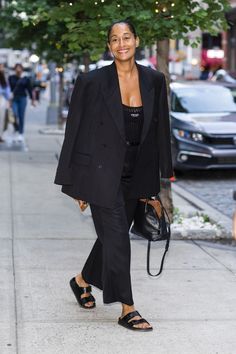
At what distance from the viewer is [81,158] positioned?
5547 mm

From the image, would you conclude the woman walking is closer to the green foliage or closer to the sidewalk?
the sidewalk

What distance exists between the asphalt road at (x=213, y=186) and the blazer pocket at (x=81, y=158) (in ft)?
16.9

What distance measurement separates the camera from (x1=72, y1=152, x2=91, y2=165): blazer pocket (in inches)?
217

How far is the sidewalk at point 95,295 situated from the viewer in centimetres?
528

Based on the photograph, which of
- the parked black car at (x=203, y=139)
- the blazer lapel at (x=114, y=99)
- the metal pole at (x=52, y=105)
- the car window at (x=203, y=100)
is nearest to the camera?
the blazer lapel at (x=114, y=99)

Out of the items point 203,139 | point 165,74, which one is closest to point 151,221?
point 165,74

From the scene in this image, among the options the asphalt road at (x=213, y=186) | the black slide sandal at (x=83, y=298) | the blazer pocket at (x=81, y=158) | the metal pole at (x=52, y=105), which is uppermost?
the blazer pocket at (x=81, y=158)

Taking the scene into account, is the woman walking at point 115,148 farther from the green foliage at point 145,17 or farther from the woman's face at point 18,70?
the woman's face at point 18,70

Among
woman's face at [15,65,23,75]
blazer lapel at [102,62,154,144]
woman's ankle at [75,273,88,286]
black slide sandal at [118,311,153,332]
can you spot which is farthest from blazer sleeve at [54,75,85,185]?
woman's face at [15,65,23,75]

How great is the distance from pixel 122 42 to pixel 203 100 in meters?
10.0

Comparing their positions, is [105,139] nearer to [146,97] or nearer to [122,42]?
[146,97]

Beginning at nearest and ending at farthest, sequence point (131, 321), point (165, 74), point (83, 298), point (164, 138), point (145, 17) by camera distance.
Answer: point (131, 321)
point (164, 138)
point (83, 298)
point (145, 17)
point (165, 74)

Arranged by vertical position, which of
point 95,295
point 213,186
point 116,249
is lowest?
point 213,186

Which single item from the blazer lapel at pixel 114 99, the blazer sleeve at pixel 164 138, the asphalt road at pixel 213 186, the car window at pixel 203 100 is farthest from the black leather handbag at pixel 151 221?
the car window at pixel 203 100
